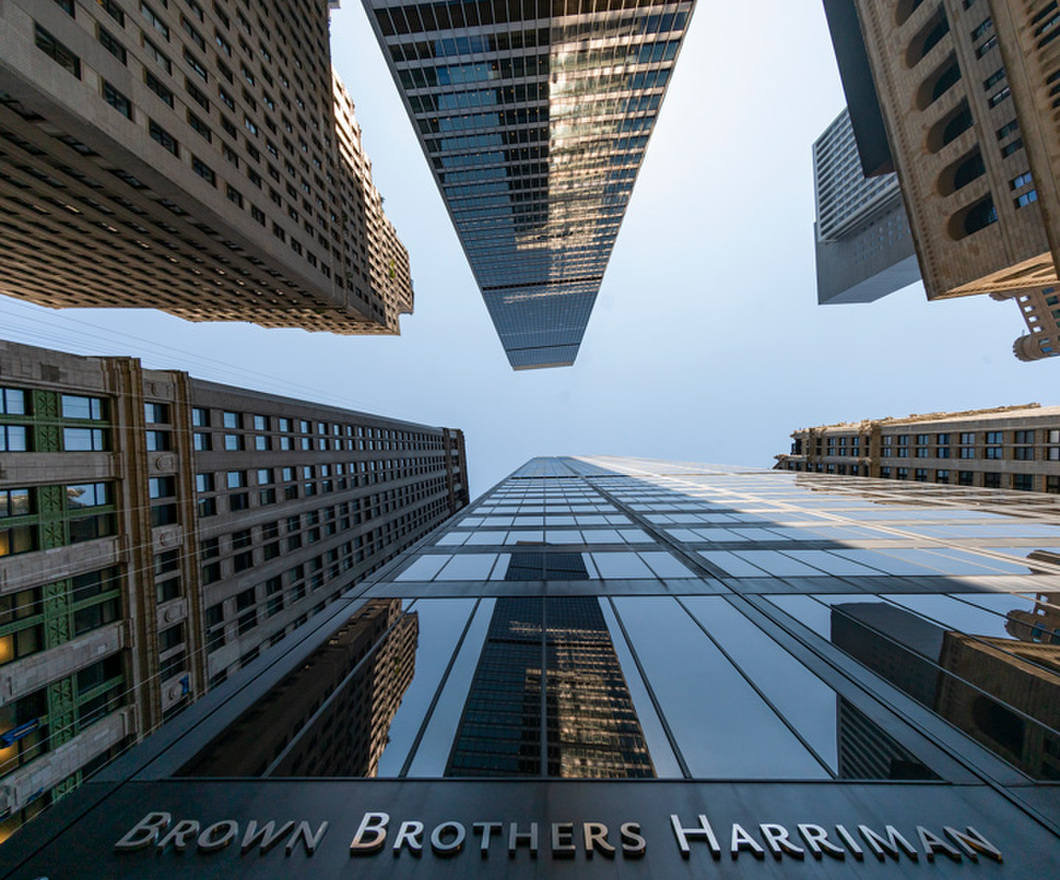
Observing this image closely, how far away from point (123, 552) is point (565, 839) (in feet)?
97.6

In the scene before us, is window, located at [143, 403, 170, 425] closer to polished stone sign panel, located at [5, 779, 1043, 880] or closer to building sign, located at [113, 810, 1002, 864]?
polished stone sign panel, located at [5, 779, 1043, 880]

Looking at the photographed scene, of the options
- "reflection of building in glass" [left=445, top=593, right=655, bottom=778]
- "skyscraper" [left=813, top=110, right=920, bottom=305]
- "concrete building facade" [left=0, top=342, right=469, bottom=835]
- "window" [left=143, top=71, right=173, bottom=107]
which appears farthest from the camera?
"skyscraper" [left=813, top=110, right=920, bottom=305]

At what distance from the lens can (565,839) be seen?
626cm

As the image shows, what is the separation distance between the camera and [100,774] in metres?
7.64

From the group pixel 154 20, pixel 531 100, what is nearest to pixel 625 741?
pixel 154 20

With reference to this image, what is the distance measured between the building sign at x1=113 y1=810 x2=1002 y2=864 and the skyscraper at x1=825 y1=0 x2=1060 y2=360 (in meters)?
44.8

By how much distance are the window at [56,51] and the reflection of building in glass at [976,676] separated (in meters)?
45.4

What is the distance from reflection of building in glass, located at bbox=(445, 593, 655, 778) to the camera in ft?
25.4

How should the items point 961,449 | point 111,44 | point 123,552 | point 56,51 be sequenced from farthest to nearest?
point 961,449 < point 111,44 < point 123,552 < point 56,51

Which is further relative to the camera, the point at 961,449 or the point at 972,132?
the point at 961,449

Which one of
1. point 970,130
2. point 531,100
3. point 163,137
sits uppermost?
point 531,100

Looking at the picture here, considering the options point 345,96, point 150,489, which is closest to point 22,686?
point 150,489

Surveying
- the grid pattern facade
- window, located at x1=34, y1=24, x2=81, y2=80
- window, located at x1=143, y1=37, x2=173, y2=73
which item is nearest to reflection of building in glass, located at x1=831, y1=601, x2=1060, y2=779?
the grid pattern facade

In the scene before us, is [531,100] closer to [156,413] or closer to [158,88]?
[158,88]
